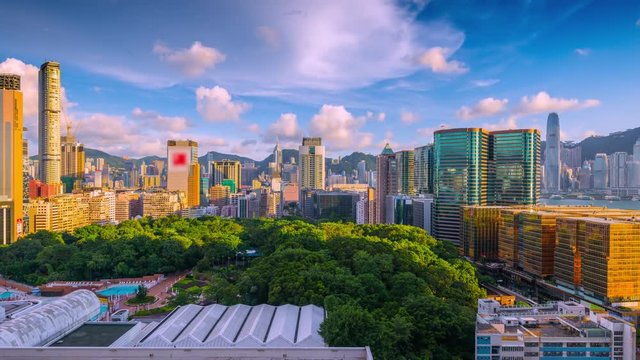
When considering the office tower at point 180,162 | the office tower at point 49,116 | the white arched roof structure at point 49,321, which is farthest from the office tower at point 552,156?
the white arched roof structure at point 49,321

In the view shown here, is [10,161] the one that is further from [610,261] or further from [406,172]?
[610,261]

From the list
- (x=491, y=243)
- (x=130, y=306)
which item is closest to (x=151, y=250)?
(x=130, y=306)

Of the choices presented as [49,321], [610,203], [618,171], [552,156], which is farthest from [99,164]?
[618,171]

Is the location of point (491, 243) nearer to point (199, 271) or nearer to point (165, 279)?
point (199, 271)

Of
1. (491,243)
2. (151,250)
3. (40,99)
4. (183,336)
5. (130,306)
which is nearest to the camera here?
(183,336)

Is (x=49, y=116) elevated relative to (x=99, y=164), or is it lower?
elevated

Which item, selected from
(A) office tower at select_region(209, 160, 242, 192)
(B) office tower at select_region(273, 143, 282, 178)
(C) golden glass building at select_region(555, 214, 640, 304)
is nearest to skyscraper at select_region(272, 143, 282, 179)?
(B) office tower at select_region(273, 143, 282, 178)
